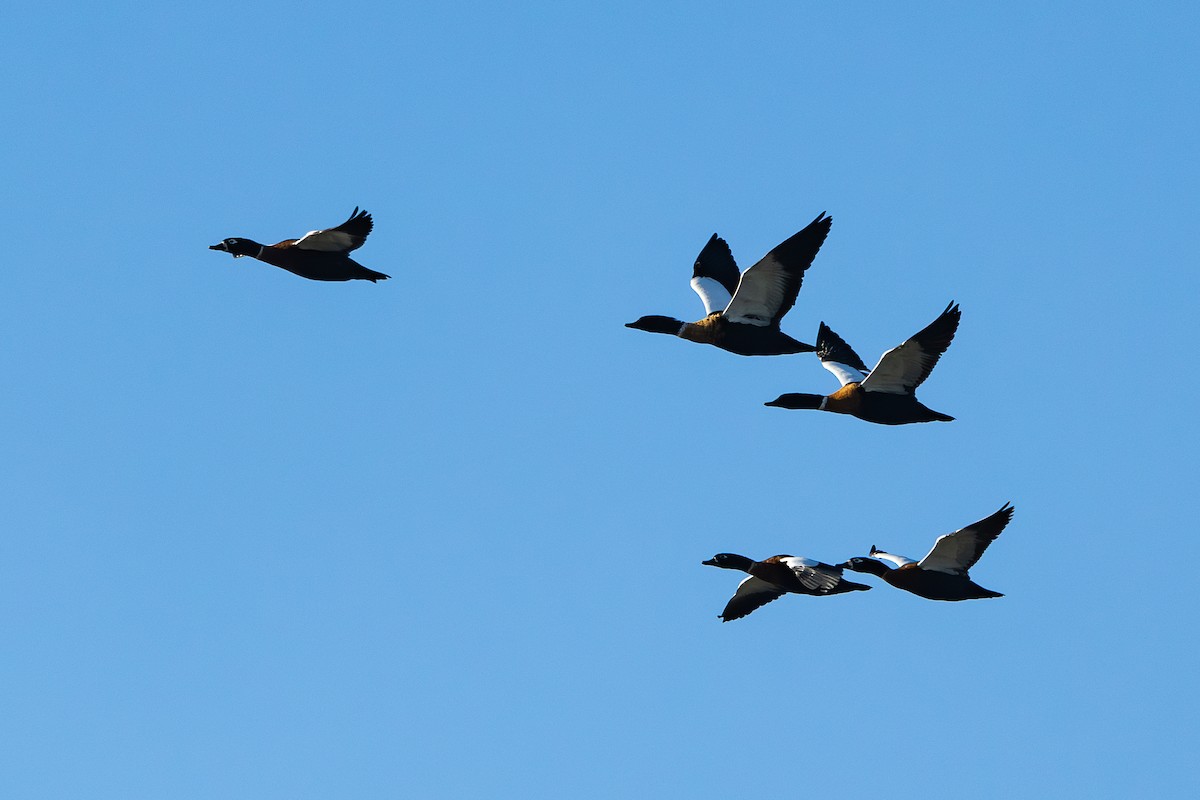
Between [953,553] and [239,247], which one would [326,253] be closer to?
[239,247]

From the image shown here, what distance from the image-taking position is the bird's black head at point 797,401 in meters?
32.0

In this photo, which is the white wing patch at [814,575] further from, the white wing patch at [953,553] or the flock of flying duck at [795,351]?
the white wing patch at [953,553]

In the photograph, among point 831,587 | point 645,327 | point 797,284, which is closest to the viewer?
point 831,587

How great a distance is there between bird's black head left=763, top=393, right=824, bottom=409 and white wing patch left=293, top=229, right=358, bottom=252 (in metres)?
8.40

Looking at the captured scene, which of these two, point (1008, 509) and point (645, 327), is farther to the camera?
point (645, 327)

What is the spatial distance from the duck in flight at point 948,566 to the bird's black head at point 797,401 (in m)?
2.98

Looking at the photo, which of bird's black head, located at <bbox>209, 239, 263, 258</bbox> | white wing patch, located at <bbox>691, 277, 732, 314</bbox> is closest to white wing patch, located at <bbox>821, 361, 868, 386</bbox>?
white wing patch, located at <bbox>691, 277, 732, 314</bbox>

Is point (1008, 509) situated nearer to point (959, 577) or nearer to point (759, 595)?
point (959, 577)

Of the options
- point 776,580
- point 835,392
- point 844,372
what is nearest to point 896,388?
point 835,392

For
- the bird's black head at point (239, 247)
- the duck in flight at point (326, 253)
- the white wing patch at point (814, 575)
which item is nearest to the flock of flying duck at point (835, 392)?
the white wing patch at point (814, 575)

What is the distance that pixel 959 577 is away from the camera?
1204 inches

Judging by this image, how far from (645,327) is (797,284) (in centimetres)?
364

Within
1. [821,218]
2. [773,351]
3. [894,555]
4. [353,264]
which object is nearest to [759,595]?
[894,555]

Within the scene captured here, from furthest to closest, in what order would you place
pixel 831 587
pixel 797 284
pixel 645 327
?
1. pixel 645 327
2. pixel 797 284
3. pixel 831 587
